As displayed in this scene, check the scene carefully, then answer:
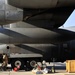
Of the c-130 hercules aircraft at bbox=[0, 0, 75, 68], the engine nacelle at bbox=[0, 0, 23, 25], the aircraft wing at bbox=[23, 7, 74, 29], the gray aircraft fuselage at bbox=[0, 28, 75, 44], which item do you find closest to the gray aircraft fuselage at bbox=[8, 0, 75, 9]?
the c-130 hercules aircraft at bbox=[0, 0, 75, 68]

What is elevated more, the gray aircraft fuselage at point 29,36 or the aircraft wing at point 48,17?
the aircraft wing at point 48,17

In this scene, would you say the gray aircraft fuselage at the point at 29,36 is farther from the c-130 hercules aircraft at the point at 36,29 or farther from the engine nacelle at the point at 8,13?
the engine nacelle at the point at 8,13

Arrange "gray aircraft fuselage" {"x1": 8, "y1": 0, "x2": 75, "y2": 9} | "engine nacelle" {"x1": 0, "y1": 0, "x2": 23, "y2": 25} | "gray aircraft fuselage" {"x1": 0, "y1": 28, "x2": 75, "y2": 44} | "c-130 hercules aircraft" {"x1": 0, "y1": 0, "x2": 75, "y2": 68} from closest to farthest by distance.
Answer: "gray aircraft fuselage" {"x1": 8, "y1": 0, "x2": 75, "y2": 9}
"c-130 hercules aircraft" {"x1": 0, "y1": 0, "x2": 75, "y2": 68}
"engine nacelle" {"x1": 0, "y1": 0, "x2": 23, "y2": 25}
"gray aircraft fuselage" {"x1": 0, "y1": 28, "x2": 75, "y2": 44}

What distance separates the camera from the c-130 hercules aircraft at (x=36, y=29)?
1543 cm

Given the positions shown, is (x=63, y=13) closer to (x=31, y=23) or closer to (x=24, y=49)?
(x=31, y=23)

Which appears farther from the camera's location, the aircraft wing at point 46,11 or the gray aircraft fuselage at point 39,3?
the aircraft wing at point 46,11

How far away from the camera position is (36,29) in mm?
18812

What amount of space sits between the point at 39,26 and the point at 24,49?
11.3 feet

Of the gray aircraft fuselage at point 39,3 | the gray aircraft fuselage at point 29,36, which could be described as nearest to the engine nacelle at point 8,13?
the gray aircraft fuselage at point 39,3

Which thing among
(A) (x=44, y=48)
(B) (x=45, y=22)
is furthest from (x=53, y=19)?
(A) (x=44, y=48)

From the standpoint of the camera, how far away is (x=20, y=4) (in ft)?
49.7

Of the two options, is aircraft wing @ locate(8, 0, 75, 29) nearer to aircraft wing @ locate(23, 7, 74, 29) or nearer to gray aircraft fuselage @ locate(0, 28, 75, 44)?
aircraft wing @ locate(23, 7, 74, 29)

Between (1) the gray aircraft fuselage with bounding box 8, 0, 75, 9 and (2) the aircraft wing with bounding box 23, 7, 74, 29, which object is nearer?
(1) the gray aircraft fuselage with bounding box 8, 0, 75, 9

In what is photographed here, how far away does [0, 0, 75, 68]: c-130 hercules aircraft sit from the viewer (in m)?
15.4
